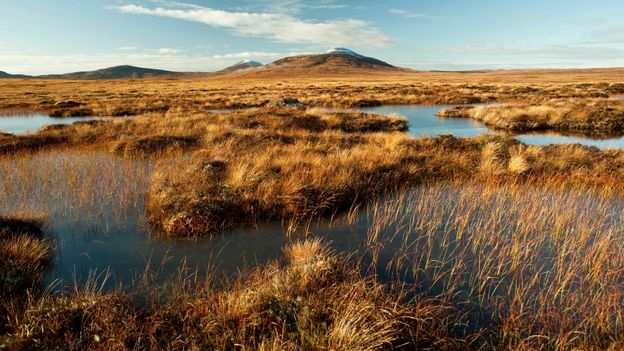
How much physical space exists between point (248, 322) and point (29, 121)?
31.3 metres

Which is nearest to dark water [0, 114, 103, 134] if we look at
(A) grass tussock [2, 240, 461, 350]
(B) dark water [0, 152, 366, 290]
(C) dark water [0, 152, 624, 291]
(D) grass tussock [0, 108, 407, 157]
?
(D) grass tussock [0, 108, 407, 157]

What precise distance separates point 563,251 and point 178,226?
6.98 metres

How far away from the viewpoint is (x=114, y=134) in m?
17.6

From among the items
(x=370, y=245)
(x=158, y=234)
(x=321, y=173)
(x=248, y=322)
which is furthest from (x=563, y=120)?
(x=248, y=322)

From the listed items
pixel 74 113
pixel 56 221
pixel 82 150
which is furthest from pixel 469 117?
pixel 74 113

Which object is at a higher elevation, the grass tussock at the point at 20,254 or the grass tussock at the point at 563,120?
the grass tussock at the point at 563,120

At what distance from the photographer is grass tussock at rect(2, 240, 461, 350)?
3777 millimetres

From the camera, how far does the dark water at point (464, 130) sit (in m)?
18.2

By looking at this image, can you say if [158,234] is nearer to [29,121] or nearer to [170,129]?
[170,129]

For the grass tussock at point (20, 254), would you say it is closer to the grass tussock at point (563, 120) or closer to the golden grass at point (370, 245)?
the golden grass at point (370, 245)

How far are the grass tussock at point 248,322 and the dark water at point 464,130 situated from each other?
51.9 feet

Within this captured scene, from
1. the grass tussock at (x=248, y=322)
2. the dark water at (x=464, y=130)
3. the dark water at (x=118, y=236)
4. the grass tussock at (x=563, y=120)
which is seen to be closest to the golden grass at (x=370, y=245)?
the grass tussock at (x=248, y=322)

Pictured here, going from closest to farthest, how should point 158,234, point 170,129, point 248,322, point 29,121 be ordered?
point 248,322 → point 158,234 → point 170,129 → point 29,121

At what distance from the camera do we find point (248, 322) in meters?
4.21
